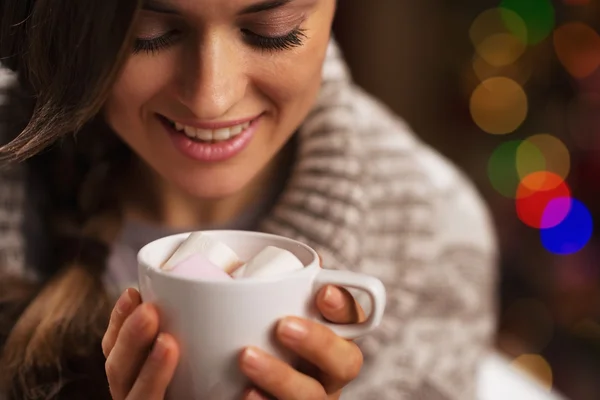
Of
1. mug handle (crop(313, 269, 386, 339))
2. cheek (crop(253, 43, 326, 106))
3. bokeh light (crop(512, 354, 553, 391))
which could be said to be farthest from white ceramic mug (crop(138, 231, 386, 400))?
bokeh light (crop(512, 354, 553, 391))

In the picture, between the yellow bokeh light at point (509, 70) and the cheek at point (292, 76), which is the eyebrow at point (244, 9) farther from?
the yellow bokeh light at point (509, 70)

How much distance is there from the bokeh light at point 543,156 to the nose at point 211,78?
2.89 ft

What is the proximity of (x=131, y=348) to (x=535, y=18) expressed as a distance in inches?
38.0

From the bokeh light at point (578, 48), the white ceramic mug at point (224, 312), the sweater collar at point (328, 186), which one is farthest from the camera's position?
the bokeh light at point (578, 48)

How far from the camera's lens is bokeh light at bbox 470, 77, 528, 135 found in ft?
3.60

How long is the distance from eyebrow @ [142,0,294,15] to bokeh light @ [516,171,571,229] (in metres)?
0.87

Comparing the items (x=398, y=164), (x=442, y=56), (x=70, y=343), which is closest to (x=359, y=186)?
(x=398, y=164)

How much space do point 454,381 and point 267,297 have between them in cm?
27

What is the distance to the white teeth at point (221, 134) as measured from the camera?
0.34 metres

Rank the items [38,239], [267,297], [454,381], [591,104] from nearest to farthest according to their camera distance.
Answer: [267,297], [38,239], [454,381], [591,104]

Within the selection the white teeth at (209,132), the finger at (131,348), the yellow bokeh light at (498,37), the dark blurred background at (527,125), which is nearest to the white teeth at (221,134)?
the white teeth at (209,132)

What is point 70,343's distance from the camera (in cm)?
34

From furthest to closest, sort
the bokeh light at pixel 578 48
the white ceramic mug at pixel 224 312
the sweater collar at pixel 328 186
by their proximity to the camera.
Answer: the bokeh light at pixel 578 48 < the sweater collar at pixel 328 186 < the white ceramic mug at pixel 224 312

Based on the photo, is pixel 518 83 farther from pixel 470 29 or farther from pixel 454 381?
pixel 454 381
